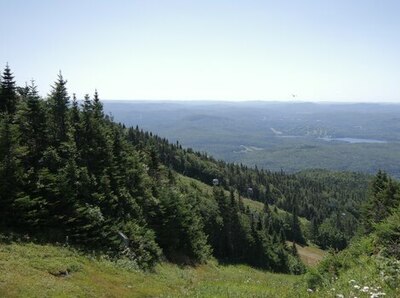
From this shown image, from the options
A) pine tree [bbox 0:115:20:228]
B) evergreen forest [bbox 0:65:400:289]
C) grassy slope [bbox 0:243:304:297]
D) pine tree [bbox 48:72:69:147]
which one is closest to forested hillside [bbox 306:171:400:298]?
evergreen forest [bbox 0:65:400:289]

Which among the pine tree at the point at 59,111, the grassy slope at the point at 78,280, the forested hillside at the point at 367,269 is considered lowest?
the grassy slope at the point at 78,280

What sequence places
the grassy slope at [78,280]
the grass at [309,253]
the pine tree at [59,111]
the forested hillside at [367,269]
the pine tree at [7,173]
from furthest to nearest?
the grass at [309,253]
the pine tree at [59,111]
the pine tree at [7,173]
the grassy slope at [78,280]
the forested hillside at [367,269]

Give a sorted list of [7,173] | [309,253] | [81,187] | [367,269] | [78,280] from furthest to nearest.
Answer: [309,253] → [81,187] → [7,173] → [78,280] → [367,269]

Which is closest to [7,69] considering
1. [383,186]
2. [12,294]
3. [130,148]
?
[130,148]

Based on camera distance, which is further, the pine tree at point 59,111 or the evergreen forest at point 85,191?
the pine tree at point 59,111

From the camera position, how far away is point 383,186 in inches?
3152

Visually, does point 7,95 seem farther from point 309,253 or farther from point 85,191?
point 309,253

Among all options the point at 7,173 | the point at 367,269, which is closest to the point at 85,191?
the point at 7,173

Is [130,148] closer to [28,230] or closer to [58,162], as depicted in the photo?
[58,162]

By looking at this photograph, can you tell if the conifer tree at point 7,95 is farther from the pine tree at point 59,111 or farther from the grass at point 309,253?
the grass at point 309,253

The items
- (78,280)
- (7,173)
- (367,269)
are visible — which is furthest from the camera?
(7,173)

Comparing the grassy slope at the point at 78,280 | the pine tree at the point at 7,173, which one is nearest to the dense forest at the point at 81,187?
the pine tree at the point at 7,173

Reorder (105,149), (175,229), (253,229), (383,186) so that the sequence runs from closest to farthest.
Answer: (105,149), (175,229), (383,186), (253,229)

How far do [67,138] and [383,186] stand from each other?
6047 cm
